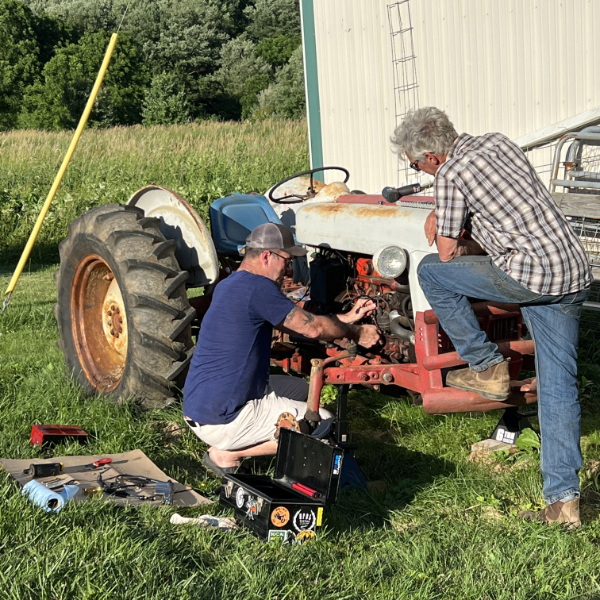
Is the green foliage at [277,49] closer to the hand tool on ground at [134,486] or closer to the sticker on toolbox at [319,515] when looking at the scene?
the hand tool on ground at [134,486]

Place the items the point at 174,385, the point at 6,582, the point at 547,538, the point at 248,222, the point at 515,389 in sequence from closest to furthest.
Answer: the point at 6,582, the point at 547,538, the point at 515,389, the point at 174,385, the point at 248,222

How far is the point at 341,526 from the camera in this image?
3.68m

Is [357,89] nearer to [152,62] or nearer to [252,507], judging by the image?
[252,507]

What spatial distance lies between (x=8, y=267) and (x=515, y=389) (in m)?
9.34

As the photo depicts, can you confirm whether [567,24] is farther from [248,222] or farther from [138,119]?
[138,119]

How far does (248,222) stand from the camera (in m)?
5.68

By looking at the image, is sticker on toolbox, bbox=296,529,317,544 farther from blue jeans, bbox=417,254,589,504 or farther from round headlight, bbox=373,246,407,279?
round headlight, bbox=373,246,407,279

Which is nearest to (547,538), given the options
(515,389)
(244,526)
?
(515,389)

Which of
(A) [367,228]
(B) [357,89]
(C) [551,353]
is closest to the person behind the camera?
(C) [551,353]

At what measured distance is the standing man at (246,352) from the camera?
407 cm

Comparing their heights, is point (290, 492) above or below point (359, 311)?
below

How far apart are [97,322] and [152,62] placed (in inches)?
1479

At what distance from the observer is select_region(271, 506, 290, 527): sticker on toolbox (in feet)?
11.1

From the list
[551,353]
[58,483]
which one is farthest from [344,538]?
[58,483]
